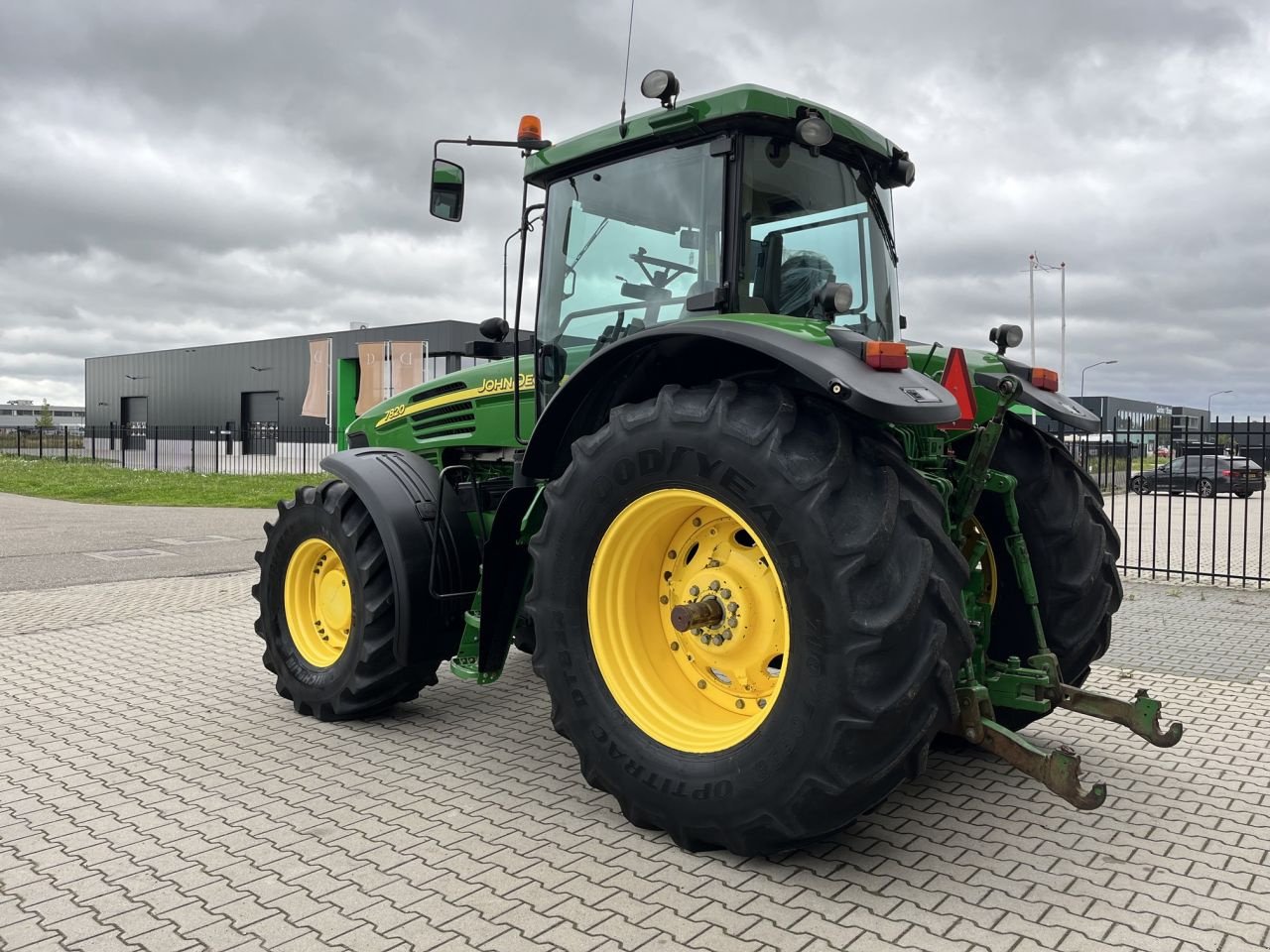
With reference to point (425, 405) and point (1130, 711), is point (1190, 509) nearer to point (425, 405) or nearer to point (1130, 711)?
point (1130, 711)

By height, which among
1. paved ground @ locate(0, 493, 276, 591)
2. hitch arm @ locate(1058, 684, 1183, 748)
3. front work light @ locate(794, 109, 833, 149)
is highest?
front work light @ locate(794, 109, 833, 149)

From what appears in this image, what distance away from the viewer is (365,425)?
234 inches

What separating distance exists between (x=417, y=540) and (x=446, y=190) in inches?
65.8

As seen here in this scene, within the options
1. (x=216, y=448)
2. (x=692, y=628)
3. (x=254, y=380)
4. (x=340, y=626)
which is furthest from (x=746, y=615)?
(x=254, y=380)

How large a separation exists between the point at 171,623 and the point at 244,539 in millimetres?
6542

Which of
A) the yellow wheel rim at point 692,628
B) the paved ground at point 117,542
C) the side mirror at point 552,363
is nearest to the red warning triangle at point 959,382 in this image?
the yellow wheel rim at point 692,628

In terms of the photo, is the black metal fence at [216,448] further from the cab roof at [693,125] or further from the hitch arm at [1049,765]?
the hitch arm at [1049,765]

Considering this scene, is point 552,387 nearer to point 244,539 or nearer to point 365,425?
point 365,425

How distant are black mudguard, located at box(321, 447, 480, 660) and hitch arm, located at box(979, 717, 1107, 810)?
248cm

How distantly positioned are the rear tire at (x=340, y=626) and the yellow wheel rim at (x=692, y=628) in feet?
4.50

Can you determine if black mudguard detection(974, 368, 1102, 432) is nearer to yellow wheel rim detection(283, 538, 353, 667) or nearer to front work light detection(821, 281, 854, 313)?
front work light detection(821, 281, 854, 313)

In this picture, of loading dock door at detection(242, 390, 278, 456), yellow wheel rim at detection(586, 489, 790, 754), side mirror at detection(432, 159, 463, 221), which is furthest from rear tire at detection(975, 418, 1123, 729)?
loading dock door at detection(242, 390, 278, 456)

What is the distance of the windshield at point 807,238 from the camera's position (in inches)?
145

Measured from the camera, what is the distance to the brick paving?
2.76 m
